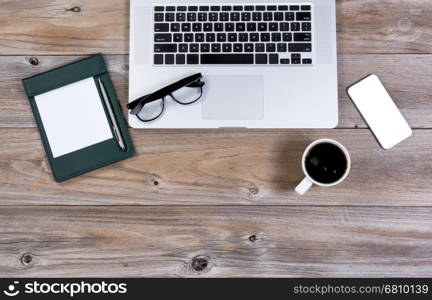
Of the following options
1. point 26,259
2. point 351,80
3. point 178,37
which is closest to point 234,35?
point 178,37

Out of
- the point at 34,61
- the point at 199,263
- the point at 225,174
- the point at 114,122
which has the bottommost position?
the point at 199,263

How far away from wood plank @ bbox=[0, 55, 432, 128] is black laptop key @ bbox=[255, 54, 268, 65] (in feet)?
0.52

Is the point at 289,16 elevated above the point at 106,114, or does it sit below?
above

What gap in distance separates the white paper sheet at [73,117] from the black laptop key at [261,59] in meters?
0.33

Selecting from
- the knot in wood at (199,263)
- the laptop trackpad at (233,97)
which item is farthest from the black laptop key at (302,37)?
the knot in wood at (199,263)

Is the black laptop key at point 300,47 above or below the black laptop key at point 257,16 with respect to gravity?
below

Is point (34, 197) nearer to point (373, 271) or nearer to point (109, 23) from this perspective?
point (109, 23)

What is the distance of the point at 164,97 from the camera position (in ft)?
2.93

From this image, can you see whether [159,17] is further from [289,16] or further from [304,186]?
[304,186]

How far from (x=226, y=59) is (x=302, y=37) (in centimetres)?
16

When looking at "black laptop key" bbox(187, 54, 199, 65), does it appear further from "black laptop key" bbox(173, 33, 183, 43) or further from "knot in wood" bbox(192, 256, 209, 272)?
"knot in wood" bbox(192, 256, 209, 272)

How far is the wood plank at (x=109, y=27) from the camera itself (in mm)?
933

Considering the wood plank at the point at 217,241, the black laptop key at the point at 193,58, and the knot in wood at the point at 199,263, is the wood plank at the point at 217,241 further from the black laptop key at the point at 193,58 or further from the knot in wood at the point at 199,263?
the black laptop key at the point at 193,58

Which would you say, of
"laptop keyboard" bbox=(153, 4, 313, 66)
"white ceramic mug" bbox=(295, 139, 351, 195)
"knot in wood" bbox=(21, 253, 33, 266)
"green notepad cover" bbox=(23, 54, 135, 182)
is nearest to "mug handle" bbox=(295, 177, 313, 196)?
"white ceramic mug" bbox=(295, 139, 351, 195)
